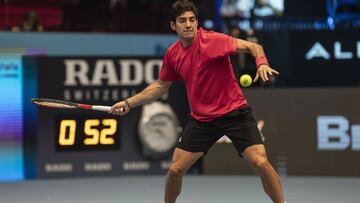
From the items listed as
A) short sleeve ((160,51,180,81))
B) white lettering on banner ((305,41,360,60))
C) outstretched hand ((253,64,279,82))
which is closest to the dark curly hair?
short sleeve ((160,51,180,81))

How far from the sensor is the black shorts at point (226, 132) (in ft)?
18.2

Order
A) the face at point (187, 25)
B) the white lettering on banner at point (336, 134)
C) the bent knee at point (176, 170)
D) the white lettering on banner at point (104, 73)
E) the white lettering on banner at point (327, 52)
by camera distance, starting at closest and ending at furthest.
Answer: the face at point (187, 25)
the bent knee at point (176, 170)
the white lettering on banner at point (336, 134)
the white lettering on banner at point (104, 73)
the white lettering on banner at point (327, 52)

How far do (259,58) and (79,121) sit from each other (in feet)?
15.2

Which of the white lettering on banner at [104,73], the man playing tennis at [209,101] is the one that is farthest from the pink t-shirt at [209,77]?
the white lettering on banner at [104,73]

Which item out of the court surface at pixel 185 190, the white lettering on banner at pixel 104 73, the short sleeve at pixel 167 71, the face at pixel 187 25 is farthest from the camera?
the white lettering on banner at pixel 104 73

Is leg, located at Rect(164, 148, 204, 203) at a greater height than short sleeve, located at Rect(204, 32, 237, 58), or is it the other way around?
short sleeve, located at Rect(204, 32, 237, 58)

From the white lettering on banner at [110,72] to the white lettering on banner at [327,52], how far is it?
2228 mm

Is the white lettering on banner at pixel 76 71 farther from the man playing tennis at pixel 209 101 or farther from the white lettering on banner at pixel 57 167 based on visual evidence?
the man playing tennis at pixel 209 101

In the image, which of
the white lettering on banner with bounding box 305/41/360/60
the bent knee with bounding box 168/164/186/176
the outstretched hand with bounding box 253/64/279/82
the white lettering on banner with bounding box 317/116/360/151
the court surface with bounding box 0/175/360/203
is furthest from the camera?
the white lettering on banner with bounding box 305/41/360/60

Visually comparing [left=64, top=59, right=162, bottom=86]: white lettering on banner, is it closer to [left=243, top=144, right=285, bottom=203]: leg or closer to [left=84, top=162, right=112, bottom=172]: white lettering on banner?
[left=84, top=162, right=112, bottom=172]: white lettering on banner

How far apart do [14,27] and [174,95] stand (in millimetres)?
2994

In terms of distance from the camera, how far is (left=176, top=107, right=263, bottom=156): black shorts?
5.55 meters

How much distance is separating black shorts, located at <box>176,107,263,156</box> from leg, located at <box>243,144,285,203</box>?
2.4 inches

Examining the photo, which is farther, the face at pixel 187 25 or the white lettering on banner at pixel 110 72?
the white lettering on banner at pixel 110 72
